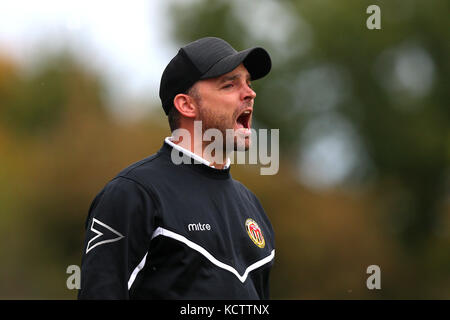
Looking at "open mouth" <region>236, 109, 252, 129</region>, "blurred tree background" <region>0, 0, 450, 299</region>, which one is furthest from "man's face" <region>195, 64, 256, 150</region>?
"blurred tree background" <region>0, 0, 450, 299</region>

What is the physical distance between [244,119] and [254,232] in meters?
0.61

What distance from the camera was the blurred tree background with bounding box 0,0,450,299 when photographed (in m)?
20.4

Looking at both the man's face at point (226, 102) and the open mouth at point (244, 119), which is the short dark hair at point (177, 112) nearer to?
the man's face at point (226, 102)

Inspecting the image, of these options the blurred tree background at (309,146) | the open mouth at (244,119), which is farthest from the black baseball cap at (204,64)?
the blurred tree background at (309,146)

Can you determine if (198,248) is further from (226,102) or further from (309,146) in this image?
(309,146)

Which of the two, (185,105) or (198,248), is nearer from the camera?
(198,248)

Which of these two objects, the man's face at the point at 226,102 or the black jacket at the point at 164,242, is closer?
the black jacket at the point at 164,242

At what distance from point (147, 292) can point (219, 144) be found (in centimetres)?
92

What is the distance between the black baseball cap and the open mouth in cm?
25

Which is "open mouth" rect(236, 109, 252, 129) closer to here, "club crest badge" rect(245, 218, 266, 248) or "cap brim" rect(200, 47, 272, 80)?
"cap brim" rect(200, 47, 272, 80)

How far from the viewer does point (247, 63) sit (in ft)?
13.1

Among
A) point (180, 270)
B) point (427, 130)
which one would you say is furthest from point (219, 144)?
point (427, 130)

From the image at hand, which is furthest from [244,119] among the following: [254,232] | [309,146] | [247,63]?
[309,146]

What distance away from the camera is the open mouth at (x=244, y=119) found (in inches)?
156
